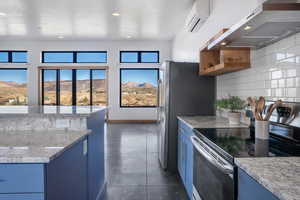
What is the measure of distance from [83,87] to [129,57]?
2.14 metres

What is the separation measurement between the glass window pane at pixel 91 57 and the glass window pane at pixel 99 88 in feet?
1.38

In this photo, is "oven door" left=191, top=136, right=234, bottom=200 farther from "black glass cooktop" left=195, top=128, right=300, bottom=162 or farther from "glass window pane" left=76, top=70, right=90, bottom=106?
"glass window pane" left=76, top=70, right=90, bottom=106

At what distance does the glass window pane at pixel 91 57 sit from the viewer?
8.67m

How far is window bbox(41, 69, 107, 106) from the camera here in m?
8.73

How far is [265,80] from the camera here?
2152mm

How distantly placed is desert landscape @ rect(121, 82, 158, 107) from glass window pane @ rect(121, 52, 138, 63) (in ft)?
2.79

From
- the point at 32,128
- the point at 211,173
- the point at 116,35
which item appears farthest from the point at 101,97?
the point at 211,173

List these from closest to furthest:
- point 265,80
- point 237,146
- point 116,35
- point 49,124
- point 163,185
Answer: point 237,146 → point 49,124 → point 265,80 → point 163,185 → point 116,35

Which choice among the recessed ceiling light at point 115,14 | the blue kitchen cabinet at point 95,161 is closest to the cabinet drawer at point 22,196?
the blue kitchen cabinet at point 95,161

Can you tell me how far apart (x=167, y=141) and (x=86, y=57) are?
20.7ft

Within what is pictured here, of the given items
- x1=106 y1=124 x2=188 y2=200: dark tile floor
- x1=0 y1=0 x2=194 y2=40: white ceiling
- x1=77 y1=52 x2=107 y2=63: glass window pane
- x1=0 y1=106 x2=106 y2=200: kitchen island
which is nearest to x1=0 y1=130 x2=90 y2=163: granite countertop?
x1=0 y1=106 x2=106 y2=200: kitchen island

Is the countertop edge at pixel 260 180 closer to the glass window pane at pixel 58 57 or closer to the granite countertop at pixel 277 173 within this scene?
the granite countertop at pixel 277 173

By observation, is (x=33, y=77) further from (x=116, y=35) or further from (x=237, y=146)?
(x=237, y=146)

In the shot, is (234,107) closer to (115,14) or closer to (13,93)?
(115,14)
